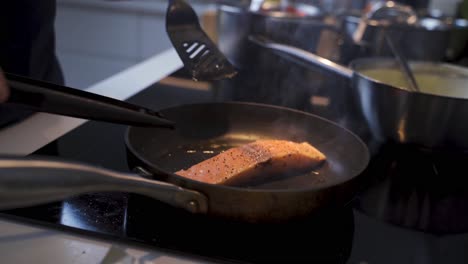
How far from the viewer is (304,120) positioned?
767 mm

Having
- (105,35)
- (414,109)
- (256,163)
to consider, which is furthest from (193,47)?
(105,35)

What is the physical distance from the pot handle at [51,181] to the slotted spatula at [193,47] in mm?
292

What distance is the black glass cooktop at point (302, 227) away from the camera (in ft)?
1.64

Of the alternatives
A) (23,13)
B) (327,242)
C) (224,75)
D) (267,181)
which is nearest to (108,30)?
(23,13)

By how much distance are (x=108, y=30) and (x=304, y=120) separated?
1.60 m

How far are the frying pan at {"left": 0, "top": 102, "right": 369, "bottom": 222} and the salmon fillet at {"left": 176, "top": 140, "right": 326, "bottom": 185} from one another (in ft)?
0.05

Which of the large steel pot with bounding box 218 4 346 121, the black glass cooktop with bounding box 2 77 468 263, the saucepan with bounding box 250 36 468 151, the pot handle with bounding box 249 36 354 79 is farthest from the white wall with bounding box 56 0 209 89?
the black glass cooktop with bounding box 2 77 468 263

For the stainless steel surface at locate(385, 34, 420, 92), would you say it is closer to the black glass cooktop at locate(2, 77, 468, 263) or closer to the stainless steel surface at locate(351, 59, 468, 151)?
the stainless steel surface at locate(351, 59, 468, 151)

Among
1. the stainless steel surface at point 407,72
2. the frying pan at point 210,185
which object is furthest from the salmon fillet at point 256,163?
the stainless steel surface at point 407,72

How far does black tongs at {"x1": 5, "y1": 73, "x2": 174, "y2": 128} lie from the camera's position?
0.49 meters

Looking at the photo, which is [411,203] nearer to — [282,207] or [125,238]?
[282,207]

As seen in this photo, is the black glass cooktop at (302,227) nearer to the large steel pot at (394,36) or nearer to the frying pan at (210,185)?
the frying pan at (210,185)

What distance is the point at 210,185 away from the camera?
474mm

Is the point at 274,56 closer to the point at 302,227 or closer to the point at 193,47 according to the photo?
the point at 193,47
